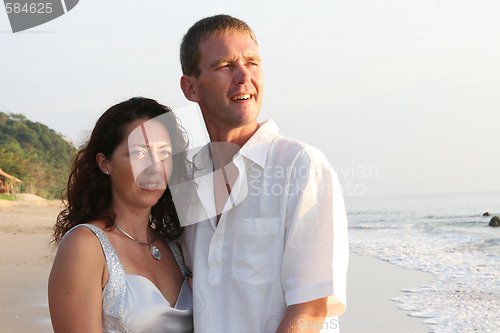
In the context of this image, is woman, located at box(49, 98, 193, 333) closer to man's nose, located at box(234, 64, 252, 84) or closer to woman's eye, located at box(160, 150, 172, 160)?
woman's eye, located at box(160, 150, 172, 160)

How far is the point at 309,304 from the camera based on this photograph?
2.20 m

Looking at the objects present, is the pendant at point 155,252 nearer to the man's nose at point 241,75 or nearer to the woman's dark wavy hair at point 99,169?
the woman's dark wavy hair at point 99,169

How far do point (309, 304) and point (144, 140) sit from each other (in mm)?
1085

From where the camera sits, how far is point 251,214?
2.36 m

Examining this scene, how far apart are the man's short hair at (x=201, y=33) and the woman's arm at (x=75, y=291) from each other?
100cm

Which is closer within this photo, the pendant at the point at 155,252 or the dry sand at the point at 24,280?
the pendant at the point at 155,252

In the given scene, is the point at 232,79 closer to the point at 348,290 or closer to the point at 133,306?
the point at 133,306

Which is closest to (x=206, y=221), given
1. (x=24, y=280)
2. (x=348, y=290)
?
(x=348, y=290)

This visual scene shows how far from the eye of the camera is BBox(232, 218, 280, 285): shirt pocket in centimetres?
228

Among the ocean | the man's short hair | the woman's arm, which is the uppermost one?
the man's short hair

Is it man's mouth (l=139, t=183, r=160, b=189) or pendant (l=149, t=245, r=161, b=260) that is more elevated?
man's mouth (l=139, t=183, r=160, b=189)

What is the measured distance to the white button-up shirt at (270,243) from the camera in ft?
7.18

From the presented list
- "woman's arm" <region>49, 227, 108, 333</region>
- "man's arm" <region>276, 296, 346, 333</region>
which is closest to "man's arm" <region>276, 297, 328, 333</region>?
"man's arm" <region>276, 296, 346, 333</region>

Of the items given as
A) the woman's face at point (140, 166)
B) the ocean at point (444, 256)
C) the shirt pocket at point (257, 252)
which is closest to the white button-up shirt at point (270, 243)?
the shirt pocket at point (257, 252)
